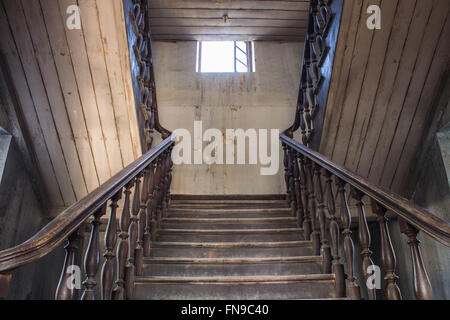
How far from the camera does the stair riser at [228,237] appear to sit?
2.71m

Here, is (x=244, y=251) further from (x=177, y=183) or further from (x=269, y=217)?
(x=177, y=183)

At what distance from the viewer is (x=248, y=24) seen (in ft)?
17.7

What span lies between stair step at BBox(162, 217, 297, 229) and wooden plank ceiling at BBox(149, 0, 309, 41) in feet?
11.1

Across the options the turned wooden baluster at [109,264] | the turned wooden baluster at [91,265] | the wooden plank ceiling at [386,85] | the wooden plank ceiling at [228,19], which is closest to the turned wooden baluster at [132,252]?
the turned wooden baluster at [109,264]

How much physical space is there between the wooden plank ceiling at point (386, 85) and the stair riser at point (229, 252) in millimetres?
1085

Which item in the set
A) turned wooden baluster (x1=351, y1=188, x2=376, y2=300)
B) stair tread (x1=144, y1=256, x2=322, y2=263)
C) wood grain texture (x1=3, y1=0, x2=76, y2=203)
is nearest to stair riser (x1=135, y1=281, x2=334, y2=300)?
stair tread (x1=144, y1=256, x2=322, y2=263)

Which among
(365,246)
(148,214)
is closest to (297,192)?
(148,214)

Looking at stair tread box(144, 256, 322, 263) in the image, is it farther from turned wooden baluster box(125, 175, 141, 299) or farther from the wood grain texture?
the wood grain texture

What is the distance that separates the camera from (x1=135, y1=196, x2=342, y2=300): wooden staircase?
201cm

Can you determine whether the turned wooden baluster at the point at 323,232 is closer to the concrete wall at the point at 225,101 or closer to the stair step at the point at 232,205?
the stair step at the point at 232,205

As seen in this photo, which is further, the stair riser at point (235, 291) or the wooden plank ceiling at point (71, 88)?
the wooden plank ceiling at point (71, 88)

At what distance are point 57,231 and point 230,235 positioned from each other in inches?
68.9

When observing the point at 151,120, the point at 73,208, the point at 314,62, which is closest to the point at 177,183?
the point at 151,120

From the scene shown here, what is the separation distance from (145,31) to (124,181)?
2.11 m
